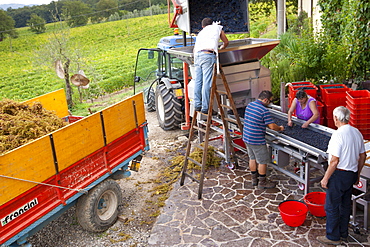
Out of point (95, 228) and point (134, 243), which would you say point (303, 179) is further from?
point (95, 228)

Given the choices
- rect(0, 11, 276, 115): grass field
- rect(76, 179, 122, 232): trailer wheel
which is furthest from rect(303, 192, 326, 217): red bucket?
rect(0, 11, 276, 115): grass field

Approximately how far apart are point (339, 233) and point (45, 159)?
4.09 metres

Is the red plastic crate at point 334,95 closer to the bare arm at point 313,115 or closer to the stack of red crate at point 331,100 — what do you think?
the stack of red crate at point 331,100

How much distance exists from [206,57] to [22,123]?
3.29 m

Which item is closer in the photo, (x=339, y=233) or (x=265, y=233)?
(x=339, y=233)

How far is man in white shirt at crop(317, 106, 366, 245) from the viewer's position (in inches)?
174

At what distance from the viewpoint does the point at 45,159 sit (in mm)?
4809

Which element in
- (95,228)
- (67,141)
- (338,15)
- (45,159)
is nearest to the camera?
(45,159)

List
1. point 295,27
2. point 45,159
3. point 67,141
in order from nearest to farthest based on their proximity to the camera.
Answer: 1. point 45,159
2. point 67,141
3. point 295,27

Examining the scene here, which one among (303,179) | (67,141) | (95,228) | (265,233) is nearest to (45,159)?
(67,141)

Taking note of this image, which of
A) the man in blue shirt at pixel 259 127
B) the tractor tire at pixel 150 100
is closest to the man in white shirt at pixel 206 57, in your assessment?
the man in blue shirt at pixel 259 127

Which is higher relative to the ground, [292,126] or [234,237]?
[292,126]

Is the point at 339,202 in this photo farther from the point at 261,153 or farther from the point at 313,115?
the point at 313,115

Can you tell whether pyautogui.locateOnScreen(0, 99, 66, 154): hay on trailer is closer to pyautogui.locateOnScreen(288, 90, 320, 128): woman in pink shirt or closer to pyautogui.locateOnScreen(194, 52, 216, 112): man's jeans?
pyautogui.locateOnScreen(194, 52, 216, 112): man's jeans
